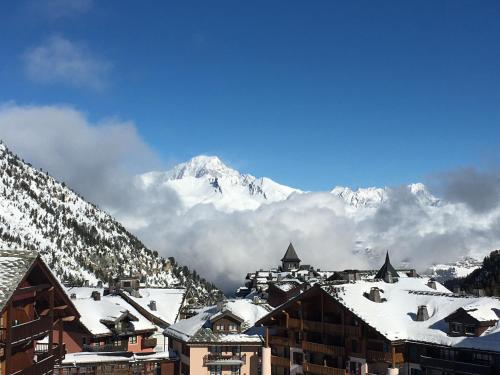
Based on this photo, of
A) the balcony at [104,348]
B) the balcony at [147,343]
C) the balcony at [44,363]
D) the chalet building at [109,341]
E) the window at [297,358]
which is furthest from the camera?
the balcony at [147,343]

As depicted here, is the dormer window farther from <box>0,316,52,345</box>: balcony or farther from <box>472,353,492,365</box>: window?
<box>0,316,52,345</box>: balcony

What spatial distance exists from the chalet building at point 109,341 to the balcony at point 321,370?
709 inches

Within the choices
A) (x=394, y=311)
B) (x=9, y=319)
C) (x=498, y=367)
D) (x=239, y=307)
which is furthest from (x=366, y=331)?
(x=9, y=319)

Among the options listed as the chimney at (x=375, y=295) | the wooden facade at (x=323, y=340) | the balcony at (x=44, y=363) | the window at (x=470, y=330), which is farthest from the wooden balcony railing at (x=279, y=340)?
the balcony at (x=44, y=363)

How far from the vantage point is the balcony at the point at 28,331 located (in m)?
28.8

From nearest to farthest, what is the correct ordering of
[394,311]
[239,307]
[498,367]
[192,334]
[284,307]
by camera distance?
[498,367], [394,311], [284,307], [192,334], [239,307]

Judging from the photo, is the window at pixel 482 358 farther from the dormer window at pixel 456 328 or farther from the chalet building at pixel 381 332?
the dormer window at pixel 456 328

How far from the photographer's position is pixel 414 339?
5334 centimetres

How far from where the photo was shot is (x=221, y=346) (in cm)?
6806

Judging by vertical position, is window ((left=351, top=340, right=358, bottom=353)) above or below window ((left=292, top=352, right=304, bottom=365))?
above

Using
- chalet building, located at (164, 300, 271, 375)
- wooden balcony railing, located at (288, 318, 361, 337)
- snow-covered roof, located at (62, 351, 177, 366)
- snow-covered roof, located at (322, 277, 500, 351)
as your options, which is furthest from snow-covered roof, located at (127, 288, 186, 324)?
snow-covered roof, located at (322, 277, 500, 351)

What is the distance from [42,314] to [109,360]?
34839 millimetres

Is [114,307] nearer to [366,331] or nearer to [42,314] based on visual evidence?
[366,331]

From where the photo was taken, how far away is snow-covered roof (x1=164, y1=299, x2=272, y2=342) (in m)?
68.2
